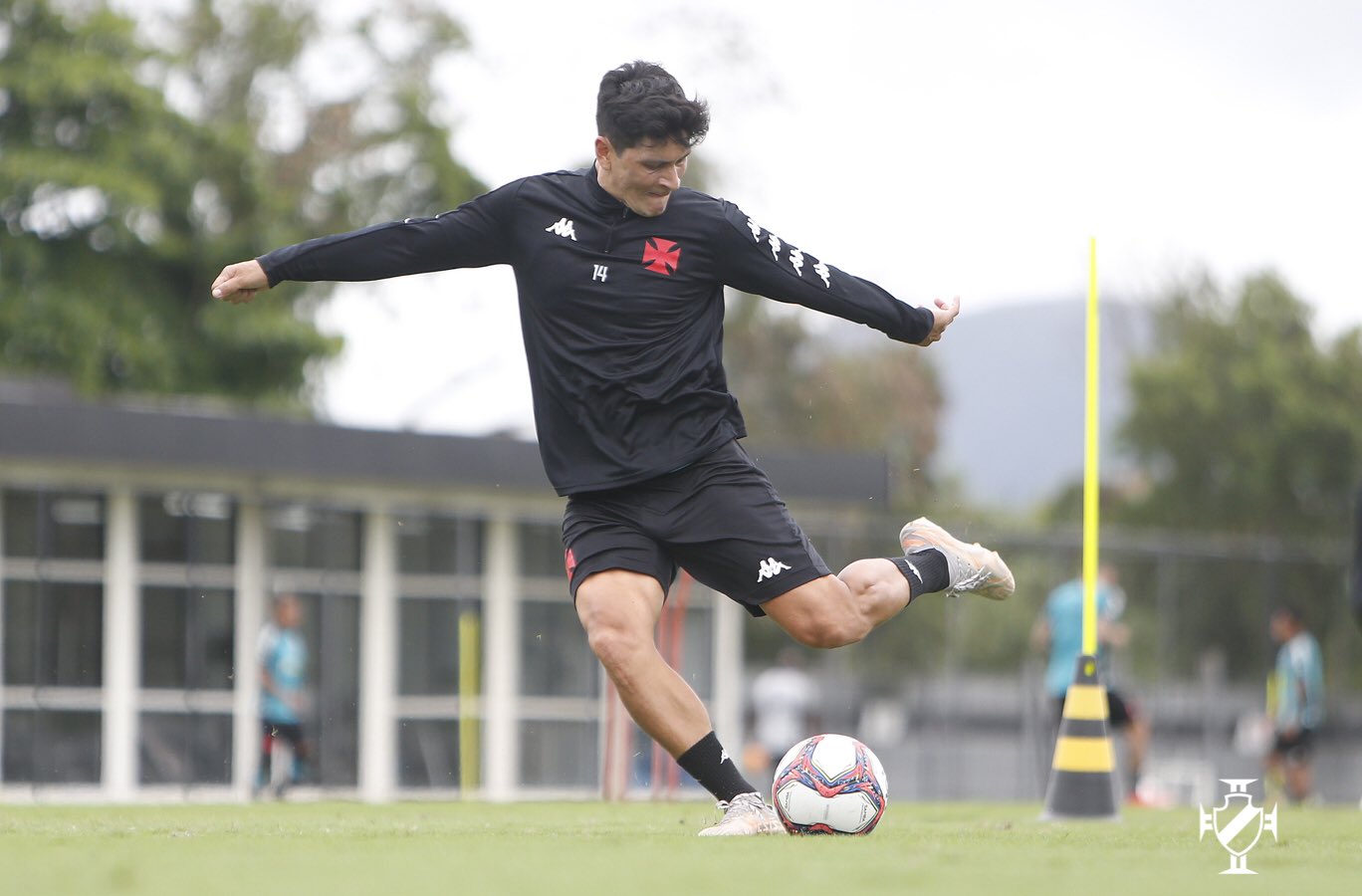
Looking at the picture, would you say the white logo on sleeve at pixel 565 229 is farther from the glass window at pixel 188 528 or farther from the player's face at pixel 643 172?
the glass window at pixel 188 528

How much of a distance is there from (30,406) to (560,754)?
718cm

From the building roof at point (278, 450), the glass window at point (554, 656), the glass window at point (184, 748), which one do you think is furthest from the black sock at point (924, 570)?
the glass window at point (554, 656)

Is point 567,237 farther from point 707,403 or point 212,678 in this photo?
point 212,678

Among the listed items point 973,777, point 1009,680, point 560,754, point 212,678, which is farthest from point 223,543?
point 1009,680

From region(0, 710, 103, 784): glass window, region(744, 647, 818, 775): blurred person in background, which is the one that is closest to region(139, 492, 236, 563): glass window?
region(0, 710, 103, 784): glass window

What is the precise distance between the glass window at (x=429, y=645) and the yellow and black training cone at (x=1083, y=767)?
14125mm

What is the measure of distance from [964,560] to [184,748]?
1482cm

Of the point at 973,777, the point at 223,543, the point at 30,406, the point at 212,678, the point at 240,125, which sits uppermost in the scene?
the point at 240,125

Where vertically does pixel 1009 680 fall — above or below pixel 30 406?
below

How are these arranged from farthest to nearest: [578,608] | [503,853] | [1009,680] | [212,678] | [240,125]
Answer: [1009,680], [240,125], [212,678], [578,608], [503,853]

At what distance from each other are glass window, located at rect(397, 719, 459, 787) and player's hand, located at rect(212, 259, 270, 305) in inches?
611

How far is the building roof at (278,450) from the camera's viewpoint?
19.0 meters

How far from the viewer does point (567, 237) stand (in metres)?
6.15

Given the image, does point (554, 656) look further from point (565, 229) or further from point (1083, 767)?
point (565, 229)
